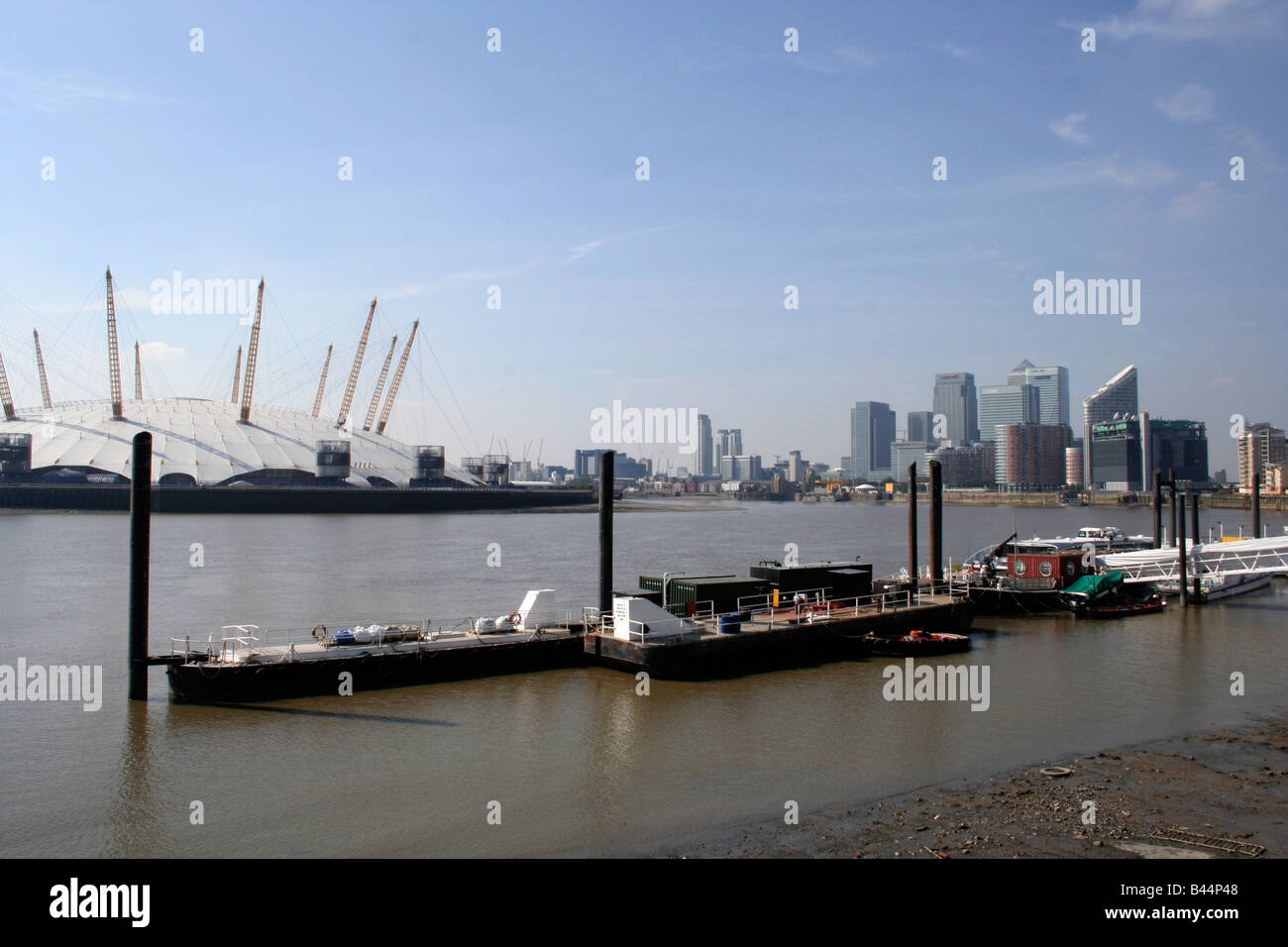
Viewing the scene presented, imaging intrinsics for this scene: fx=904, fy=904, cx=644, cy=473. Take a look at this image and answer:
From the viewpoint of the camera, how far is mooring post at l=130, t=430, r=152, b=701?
2302cm

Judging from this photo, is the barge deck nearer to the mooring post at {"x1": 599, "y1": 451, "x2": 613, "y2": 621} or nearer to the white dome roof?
the mooring post at {"x1": 599, "y1": 451, "x2": 613, "y2": 621}

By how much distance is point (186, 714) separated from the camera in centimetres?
2231

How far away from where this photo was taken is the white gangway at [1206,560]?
46.8 m

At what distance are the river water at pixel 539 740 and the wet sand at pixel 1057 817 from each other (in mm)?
959

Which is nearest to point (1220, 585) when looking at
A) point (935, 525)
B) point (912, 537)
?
point (935, 525)

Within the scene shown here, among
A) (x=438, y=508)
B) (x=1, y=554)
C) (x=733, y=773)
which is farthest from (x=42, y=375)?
(x=733, y=773)

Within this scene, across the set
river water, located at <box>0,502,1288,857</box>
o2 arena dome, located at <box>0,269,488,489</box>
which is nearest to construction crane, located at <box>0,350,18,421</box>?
o2 arena dome, located at <box>0,269,488,489</box>

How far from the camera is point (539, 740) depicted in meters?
20.9

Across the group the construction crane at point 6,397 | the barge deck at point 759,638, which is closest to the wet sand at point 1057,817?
the barge deck at point 759,638

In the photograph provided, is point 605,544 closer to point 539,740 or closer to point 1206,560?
point 539,740

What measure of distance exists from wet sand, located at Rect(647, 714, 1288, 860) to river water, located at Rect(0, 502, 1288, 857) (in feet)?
3.15
